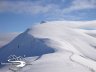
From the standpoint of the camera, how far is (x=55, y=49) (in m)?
99.2

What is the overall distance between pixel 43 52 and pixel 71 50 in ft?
29.2

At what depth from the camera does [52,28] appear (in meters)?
133

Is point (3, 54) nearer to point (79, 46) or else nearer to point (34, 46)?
point (34, 46)

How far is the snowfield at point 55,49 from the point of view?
78.2 meters

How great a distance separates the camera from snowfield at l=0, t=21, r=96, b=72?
78188 mm

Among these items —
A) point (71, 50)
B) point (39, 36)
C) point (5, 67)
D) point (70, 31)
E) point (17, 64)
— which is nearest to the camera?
point (17, 64)

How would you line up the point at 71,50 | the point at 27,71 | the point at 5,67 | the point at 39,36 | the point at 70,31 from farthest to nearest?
the point at 70,31
the point at 39,36
the point at 71,50
the point at 5,67
the point at 27,71

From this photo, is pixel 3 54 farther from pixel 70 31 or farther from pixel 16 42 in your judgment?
pixel 70 31

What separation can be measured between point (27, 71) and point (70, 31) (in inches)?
2292

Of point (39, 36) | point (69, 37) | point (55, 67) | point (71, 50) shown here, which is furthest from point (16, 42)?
point (55, 67)

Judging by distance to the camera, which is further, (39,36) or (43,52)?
(39,36)

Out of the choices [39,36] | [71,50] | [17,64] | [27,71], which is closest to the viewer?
[27,71]

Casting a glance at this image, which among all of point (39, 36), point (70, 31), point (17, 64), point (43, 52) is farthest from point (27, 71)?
point (70, 31)

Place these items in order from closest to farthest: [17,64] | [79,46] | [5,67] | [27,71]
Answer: [27,71]
[17,64]
[5,67]
[79,46]
